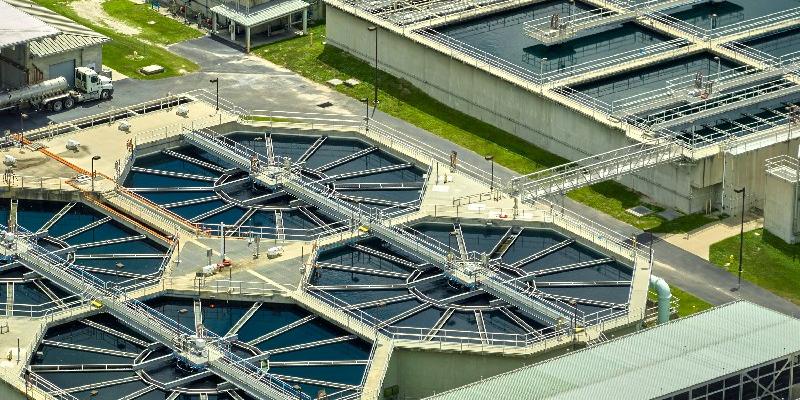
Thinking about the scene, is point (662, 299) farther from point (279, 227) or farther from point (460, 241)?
point (279, 227)

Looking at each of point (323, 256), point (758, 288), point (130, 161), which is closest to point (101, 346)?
point (323, 256)

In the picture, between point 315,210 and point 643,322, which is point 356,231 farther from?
point 643,322

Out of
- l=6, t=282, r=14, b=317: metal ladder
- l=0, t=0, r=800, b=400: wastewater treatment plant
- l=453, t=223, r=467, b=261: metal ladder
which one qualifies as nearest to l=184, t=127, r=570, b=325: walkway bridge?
l=0, t=0, r=800, b=400: wastewater treatment plant

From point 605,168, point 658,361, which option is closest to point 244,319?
point 658,361

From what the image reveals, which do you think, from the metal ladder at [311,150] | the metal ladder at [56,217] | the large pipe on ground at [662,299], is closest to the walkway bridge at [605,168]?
the metal ladder at [311,150]

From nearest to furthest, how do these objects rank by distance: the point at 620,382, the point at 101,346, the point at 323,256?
the point at 620,382 → the point at 101,346 → the point at 323,256
